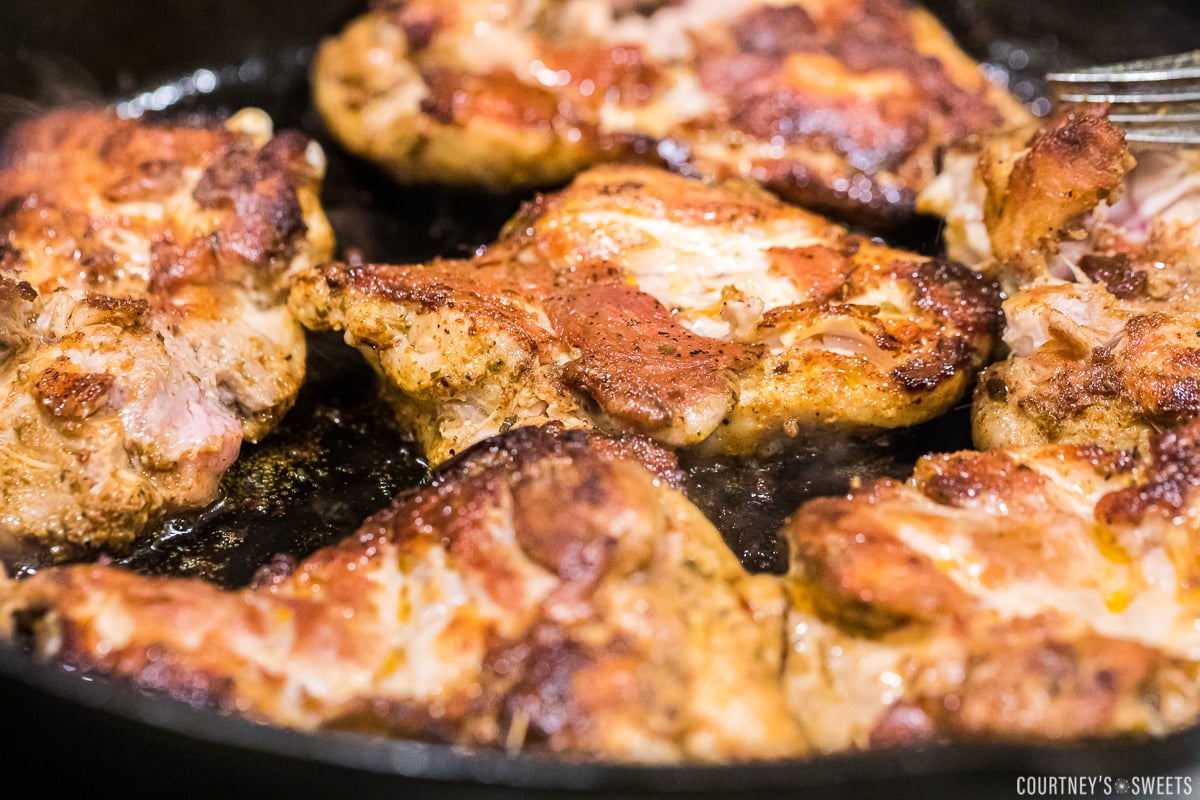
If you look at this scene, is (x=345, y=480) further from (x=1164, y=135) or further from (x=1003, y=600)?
(x=1164, y=135)

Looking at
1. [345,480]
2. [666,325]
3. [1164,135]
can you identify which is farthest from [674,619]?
[1164,135]

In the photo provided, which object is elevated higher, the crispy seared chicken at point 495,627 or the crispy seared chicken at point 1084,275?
the crispy seared chicken at point 1084,275

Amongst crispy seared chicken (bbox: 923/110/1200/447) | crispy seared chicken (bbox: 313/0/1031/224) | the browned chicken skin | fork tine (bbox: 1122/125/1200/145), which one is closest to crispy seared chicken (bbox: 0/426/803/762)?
the browned chicken skin

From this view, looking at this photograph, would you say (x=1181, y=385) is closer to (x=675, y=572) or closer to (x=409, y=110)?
(x=675, y=572)

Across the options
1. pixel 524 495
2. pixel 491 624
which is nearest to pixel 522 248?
pixel 524 495

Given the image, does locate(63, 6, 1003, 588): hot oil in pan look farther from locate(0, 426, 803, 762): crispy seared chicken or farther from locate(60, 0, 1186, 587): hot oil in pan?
locate(0, 426, 803, 762): crispy seared chicken

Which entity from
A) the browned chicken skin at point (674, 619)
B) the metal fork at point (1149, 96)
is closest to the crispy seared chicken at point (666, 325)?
the browned chicken skin at point (674, 619)

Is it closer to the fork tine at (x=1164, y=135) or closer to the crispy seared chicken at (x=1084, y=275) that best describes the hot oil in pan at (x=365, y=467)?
the crispy seared chicken at (x=1084, y=275)
